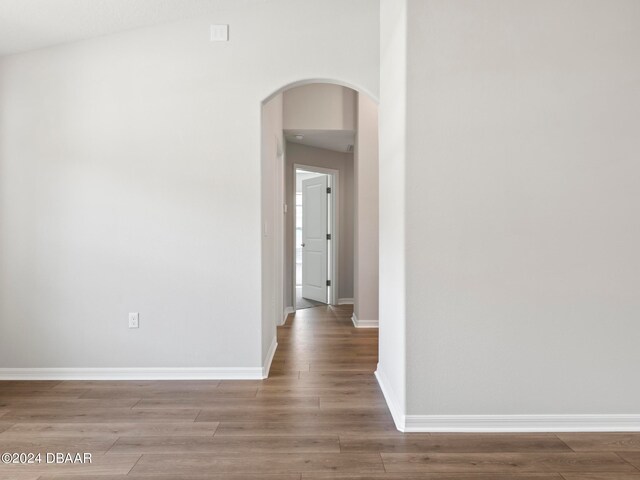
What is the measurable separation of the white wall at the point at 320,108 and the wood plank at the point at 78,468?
382cm

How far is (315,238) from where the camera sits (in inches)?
261

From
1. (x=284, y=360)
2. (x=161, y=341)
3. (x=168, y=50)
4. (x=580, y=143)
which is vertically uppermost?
(x=168, y=50)

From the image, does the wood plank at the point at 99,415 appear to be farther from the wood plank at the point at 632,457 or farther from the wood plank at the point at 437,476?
the wood plank at the point at 632,457

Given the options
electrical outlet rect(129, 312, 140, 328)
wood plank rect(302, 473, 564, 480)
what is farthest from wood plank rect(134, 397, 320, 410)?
wood plank rect(302, 473, 564, 480)

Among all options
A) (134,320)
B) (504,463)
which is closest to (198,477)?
(504,463)

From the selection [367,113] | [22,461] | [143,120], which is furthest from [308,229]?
[22,461]

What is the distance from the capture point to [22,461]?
1866 mm

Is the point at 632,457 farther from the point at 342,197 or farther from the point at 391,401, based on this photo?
the point at 342,197

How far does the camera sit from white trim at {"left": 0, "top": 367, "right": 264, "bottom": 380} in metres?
2.89

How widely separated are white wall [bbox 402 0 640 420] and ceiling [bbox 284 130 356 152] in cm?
279

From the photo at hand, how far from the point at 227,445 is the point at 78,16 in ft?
9.19

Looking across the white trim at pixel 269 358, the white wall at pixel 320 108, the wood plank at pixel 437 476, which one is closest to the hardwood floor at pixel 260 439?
the wood plank at pixel 437 476

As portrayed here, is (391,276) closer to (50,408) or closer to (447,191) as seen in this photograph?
(447,191)

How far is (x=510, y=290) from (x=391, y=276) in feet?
2.25
